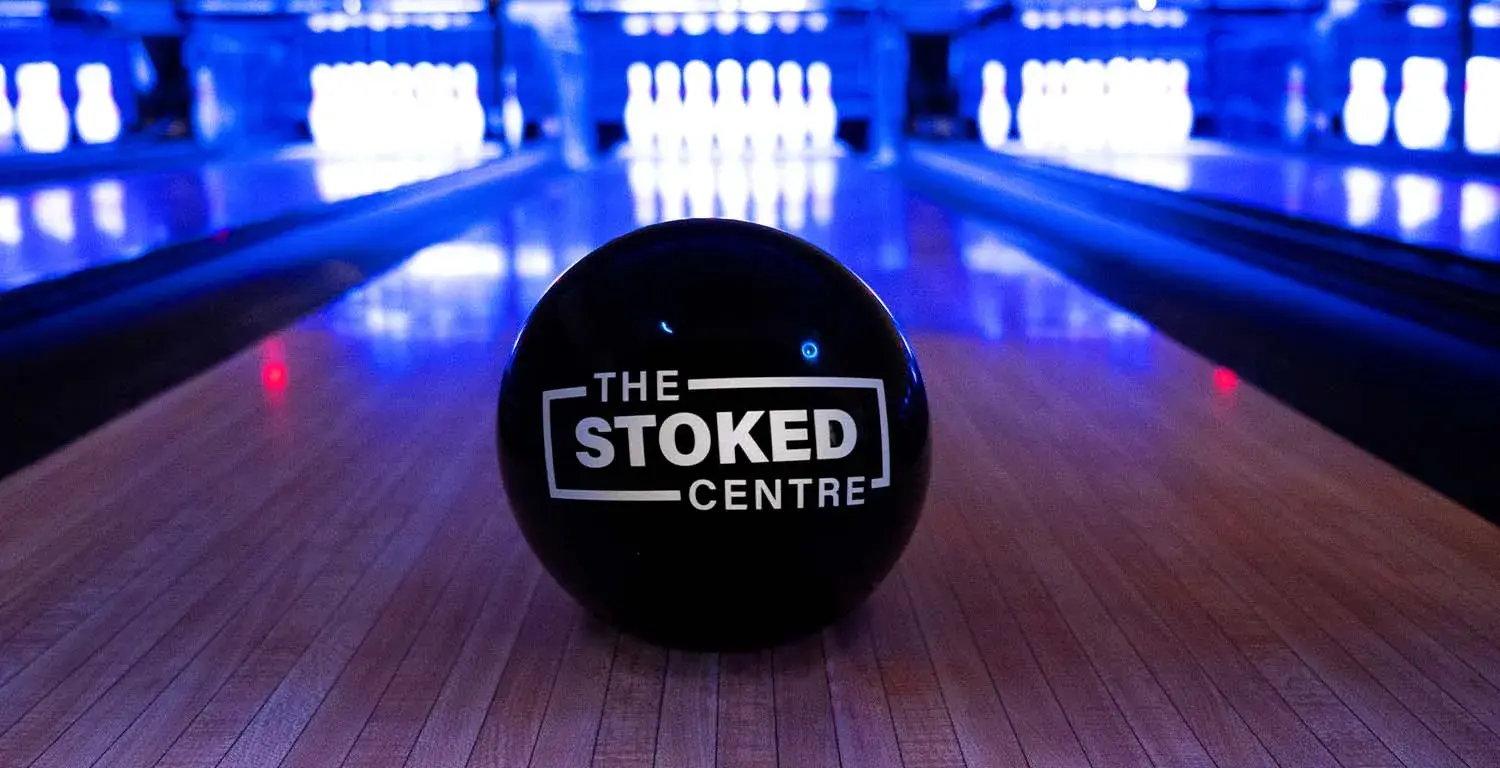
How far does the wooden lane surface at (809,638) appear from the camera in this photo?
146 centimetres

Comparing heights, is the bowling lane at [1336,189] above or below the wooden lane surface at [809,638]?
above

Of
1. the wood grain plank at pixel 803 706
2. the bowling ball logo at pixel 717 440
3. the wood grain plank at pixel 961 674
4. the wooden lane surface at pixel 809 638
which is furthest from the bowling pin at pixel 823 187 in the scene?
the bowling ball logo at pixel 717 440

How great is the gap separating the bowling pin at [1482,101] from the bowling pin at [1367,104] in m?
0.92

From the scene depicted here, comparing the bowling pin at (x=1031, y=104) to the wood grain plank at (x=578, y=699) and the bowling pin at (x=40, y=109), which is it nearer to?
the bowling pin at (x=40, y=109)

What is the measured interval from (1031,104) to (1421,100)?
12.5 feet

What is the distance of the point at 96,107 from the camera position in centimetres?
1146

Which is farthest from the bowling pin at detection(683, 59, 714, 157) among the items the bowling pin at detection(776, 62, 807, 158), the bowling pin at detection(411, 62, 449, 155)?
the bowling pin at detection(411, 62, 449, 155)

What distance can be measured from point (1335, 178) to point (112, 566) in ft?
21.5

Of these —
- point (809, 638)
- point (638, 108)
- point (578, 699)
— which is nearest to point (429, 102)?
point (638, 108)

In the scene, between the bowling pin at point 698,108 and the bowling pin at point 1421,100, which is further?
the bowling pin at point 698,108

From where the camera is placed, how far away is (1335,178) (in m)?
7.22

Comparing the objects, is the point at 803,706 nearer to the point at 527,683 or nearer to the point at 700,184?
the point at 527,683

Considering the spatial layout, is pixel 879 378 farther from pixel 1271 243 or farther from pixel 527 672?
pixel 1271 243

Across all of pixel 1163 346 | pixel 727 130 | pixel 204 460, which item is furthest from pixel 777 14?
pixel 204 460
